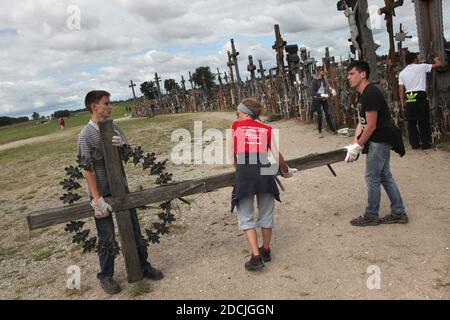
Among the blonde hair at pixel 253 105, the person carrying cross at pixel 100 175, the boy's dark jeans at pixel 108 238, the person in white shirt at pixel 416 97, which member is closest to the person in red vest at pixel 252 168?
the blonde hair at pixel 253 105

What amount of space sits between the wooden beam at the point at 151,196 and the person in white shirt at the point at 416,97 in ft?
13.1

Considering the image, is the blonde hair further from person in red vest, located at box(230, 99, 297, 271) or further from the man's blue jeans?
the man's blue jeans

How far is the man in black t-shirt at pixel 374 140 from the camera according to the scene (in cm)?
455

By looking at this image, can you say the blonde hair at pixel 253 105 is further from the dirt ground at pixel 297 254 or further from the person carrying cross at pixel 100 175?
the dirt ground at pixel 297 254

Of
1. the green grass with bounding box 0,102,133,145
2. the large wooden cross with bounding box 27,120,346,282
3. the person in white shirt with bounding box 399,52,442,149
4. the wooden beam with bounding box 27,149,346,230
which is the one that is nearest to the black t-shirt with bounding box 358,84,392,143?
the wooden beam with bounding box 27,149,346,230

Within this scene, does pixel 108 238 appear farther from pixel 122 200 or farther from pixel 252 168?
pixel 252 168

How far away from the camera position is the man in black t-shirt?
4.55m

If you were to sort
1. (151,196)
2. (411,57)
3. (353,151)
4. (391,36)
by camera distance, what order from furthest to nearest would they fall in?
1. (391,36)
2. (411,57)
3. (353,151)
4. (151,196)

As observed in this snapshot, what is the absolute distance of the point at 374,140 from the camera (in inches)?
185

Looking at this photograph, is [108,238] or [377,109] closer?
[108,238]

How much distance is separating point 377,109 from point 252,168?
1600 millimetres

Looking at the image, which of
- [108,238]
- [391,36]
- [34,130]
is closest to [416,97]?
[391,36]

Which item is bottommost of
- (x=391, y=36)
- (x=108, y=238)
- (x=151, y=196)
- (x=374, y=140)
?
(x=108, y=238)
